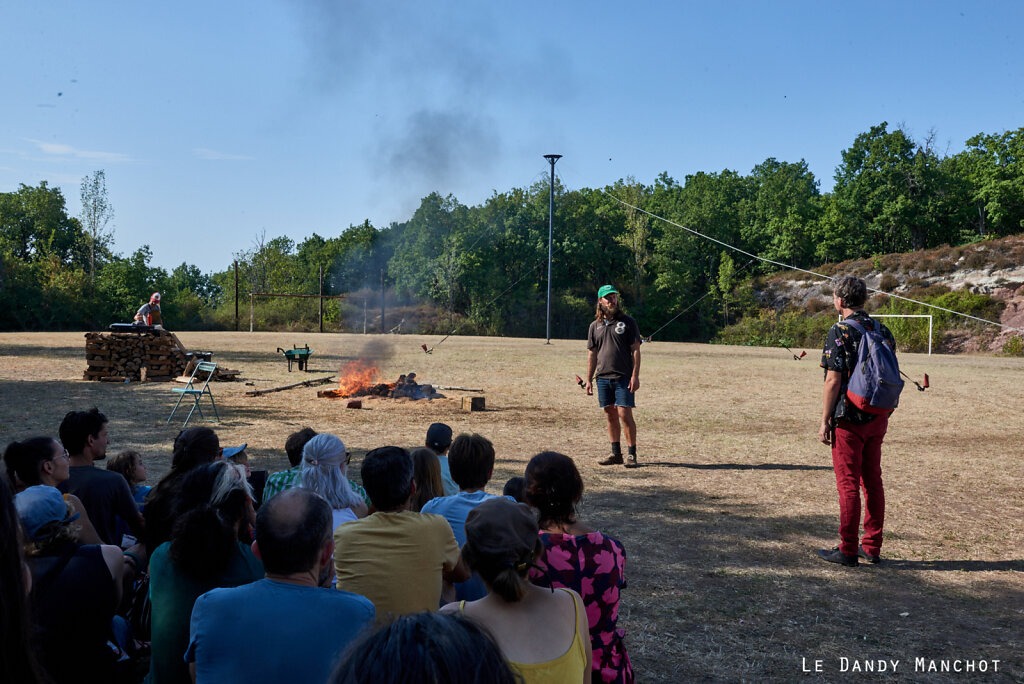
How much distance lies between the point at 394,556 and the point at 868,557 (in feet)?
12.8

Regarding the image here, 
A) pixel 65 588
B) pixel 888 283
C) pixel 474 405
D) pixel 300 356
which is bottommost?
pixel 474 405

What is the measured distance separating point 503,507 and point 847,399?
151 inches

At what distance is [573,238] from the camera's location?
5944 cm

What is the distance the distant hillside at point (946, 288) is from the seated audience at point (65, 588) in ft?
128

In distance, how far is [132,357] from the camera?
54.4ft

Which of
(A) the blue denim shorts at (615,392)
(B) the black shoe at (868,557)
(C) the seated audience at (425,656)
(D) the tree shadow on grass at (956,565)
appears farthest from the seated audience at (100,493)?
(A) the blue denim shorts at (615,392)

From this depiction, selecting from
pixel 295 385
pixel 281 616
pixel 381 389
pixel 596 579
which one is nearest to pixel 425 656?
pixel 281 616

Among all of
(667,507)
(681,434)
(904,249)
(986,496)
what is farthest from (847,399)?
(904,249)

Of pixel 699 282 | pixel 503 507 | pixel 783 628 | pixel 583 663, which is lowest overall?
pixel 783 628

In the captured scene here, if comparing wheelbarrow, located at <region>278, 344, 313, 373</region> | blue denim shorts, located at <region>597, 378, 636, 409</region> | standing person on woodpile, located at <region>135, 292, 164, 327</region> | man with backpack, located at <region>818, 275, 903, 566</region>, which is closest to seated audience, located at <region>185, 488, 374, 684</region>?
man with backpack, located at <region>818, 275, 903, 566</region>

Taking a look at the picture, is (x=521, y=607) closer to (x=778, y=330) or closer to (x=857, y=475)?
(x=857, y=475)

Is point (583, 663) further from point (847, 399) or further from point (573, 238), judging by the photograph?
point (573, 238)

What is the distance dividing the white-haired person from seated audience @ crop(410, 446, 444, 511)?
18.0 inches

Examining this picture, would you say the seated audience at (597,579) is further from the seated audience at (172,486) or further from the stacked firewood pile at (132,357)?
the stacked firewood pile at (132,357)
